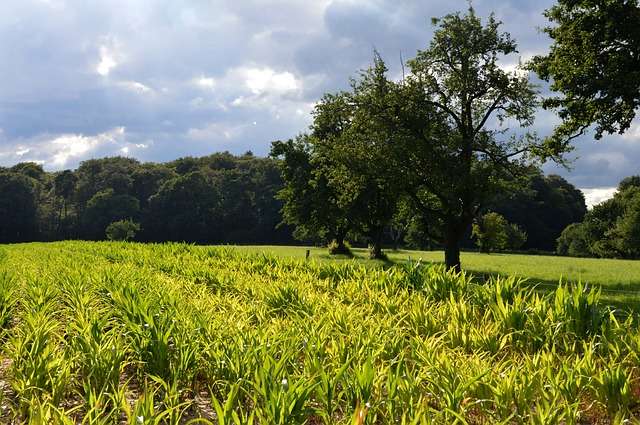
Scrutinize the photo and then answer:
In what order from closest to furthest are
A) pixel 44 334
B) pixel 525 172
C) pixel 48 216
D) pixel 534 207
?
pixel 44 334 → pixel 525 172 → pixel 534 207 → pixel 48 216

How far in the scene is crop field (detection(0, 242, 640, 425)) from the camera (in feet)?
13.3

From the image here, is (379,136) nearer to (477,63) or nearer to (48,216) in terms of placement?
(477,63)

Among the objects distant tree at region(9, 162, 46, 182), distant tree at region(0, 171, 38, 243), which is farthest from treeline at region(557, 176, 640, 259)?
distant tree at region(9, 162, 46, 182)

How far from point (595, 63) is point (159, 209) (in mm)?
80614

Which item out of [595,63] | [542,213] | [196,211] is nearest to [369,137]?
[595,63]

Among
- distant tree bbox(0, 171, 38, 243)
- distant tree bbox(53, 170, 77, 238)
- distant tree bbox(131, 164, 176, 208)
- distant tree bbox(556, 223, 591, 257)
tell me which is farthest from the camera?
distant tree bbox(131, 164, 176, 208)

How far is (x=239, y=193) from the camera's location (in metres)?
92.2

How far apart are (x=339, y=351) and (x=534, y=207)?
285 ft

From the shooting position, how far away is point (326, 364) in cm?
508

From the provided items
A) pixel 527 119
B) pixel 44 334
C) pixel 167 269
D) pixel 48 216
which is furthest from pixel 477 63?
pixel 48 216

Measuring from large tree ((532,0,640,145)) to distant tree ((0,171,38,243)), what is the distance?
290 ft

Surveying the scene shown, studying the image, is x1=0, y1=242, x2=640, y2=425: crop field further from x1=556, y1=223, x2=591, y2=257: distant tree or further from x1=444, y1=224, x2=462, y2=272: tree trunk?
x1=556, y1=223, x2=591, y2=257: distant tree

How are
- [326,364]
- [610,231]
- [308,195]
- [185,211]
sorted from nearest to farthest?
[326,364] → [308,195] → [610,231] → [185,211]

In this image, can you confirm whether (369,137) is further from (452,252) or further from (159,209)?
(159,209)
